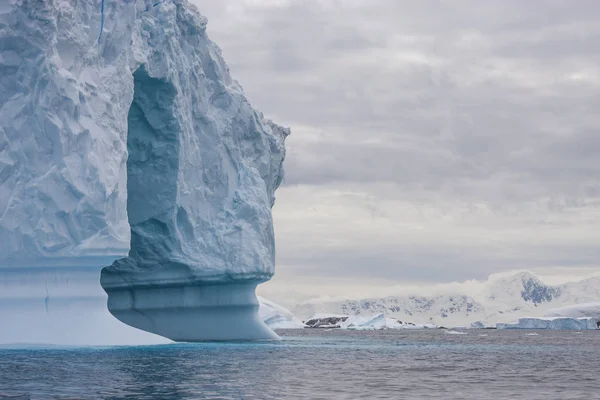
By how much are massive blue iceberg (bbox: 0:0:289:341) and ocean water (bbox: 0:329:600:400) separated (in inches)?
142

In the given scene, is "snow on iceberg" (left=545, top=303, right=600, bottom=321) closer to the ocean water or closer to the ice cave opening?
the ice cave opening

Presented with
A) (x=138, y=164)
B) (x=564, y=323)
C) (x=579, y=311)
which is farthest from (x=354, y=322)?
(x=138, y=164)

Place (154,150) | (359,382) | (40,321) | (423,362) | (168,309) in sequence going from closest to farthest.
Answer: (359,382) < (40,321) < (423,362) < (154,150) < (168,309)

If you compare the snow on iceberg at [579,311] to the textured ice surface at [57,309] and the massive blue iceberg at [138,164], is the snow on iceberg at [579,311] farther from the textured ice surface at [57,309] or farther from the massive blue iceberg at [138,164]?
the textured ice surface at [57,309]

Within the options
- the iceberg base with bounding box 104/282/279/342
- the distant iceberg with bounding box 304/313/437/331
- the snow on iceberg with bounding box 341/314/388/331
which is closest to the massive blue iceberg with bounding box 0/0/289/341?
the iceberg base with bounding box 104/282/279/342

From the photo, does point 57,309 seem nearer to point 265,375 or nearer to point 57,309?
point 57,309

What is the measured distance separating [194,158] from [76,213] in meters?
9.02

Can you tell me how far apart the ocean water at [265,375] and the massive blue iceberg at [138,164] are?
142 inches

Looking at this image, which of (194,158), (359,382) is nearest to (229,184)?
(194,158)

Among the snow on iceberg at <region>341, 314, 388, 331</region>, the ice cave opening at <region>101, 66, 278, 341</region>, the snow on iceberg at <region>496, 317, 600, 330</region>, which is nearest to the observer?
the ice cave opening at <region>101, 66, 278, 341</region>

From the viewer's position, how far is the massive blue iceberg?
27.0 meters

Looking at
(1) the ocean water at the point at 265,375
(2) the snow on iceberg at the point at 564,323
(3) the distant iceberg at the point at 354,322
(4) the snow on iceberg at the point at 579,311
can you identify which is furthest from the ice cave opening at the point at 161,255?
(4) the snow on iceberg at the point at 579,311

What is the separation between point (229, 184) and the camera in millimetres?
37344

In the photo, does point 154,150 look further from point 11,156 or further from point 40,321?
point 40,321
